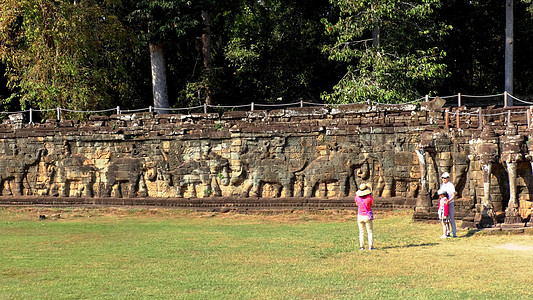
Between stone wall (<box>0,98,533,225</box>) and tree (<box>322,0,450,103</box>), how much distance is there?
2870 millimetres

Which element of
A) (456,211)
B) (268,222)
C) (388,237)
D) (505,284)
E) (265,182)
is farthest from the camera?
(265,182)

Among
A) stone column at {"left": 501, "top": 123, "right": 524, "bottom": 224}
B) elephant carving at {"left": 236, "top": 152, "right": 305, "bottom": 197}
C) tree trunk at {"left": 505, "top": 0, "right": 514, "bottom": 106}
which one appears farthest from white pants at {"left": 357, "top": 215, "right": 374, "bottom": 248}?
tree trunk at {"left": 505, "top": 0, "right": 514, "bottom": 106}

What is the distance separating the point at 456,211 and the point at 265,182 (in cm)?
562

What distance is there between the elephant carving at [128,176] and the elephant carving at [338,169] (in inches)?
187

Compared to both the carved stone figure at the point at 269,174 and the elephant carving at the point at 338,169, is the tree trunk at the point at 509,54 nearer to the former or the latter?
the elephant carving at the point at 338,169

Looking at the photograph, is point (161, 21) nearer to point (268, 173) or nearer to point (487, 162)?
point (268, 173)

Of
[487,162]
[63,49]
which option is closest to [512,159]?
[487,162]

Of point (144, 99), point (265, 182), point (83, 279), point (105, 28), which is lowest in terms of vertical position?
point (83, 279)

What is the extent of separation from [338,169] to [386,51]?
20.0 feet

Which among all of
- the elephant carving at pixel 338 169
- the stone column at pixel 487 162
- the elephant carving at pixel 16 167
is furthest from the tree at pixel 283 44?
the stone column at pixel 487 162

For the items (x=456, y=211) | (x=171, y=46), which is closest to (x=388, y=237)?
(x=456, y=211)

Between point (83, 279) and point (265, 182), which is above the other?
point (265, 182)

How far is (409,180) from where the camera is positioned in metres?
17.9

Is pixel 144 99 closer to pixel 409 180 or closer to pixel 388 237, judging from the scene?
pixel 409 180
